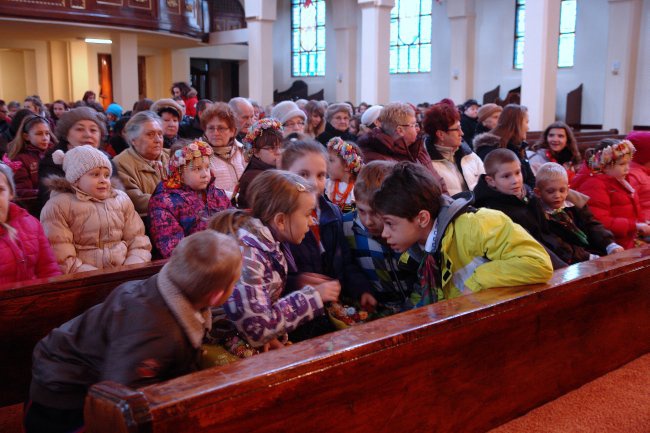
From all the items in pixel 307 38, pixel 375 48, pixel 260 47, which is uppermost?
pixel 307 38

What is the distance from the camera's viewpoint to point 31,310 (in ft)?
8.78

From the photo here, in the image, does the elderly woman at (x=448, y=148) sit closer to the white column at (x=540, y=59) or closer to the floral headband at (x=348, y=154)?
the floral headband at (x=348, y=154)

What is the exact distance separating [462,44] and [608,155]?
1536 cm

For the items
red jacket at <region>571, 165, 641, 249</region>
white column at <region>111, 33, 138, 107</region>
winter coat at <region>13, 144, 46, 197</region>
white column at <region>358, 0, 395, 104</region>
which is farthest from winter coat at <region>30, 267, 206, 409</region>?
white column at <region>111, 33, 138, 107</region>

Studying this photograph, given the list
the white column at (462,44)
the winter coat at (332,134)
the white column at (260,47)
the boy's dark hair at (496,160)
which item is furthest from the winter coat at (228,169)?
the white column at (462,44)

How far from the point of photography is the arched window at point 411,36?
71.1 feet

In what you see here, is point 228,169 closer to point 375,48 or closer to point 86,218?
point 86,218

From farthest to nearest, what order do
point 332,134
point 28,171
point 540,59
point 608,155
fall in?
point 540,59, point 332,134, point 28,171, point 608,155

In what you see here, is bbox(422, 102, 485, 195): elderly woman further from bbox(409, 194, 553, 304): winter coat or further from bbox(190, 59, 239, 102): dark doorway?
bbox(190, 59, 239, 102): dark doorway

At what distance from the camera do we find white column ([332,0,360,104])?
21.3 m

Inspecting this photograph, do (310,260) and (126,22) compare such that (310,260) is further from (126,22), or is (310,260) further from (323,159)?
(126,22)

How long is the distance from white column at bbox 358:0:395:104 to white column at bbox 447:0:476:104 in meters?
6.03

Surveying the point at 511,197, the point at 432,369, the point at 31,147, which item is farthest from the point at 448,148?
the point at 31,147

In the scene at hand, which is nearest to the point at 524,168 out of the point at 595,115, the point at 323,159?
the point at 323,159
